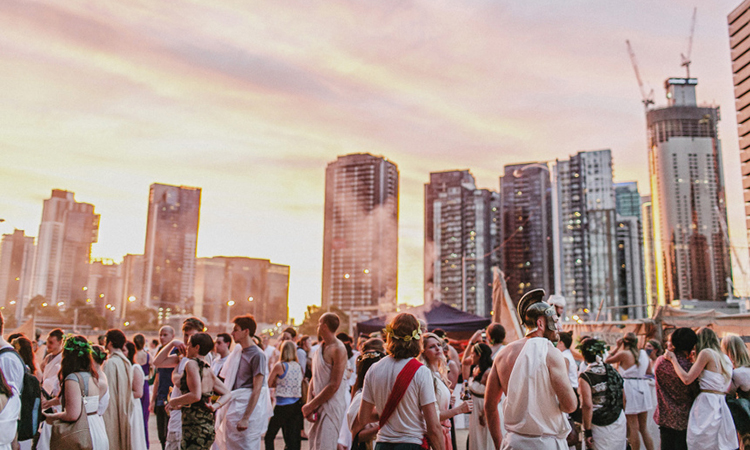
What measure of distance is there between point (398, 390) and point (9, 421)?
284 centimetres

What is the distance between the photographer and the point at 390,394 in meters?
3.50

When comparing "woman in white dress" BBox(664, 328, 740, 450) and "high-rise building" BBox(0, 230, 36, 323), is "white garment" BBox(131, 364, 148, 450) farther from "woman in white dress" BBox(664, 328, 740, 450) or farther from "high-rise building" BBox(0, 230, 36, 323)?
"high-rise building" BBox(0, 230, 36, 323)

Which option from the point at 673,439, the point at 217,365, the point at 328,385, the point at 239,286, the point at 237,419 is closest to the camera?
the point at 328,385

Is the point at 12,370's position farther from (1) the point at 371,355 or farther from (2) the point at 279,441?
(2) the point at 279,441

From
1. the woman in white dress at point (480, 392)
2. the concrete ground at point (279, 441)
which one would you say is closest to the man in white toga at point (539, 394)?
the woman in white dress at point (480, 392)

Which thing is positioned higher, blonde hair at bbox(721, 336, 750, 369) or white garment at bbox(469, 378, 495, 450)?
blonde hair at bbox(721, 336, 750, 369)

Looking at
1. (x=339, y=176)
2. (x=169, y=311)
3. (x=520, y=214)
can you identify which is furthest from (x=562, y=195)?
(x=169, y=311)

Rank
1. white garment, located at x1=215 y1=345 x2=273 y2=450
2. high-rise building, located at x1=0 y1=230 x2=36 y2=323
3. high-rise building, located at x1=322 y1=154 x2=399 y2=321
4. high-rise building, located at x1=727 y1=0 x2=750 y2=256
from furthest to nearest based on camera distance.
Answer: high-rise building, located at x1=322 y1=154 x2=399 y2=321
high-rise building, located at x1=0 y1=230 x2=36 y2=323
high-rise building, located at x1=727 y1=0 x2=750 y2=256
white garment, located at x1=215 y1=345 x2=273 y2=450

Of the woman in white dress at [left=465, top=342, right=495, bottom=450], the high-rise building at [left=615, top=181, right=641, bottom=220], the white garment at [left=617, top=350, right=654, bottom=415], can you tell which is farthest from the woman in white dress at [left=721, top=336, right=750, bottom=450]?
the high-rise building at [left=615, top=181, right=641, bottom=220]

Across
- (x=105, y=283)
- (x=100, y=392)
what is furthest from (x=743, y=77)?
(x=105, y=283)

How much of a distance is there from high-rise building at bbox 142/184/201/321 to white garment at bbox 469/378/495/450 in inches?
5155

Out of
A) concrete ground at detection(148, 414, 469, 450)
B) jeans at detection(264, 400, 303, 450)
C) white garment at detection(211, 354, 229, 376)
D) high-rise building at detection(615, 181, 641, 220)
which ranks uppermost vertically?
high-rise building at detection(615, 181, 641, 220)

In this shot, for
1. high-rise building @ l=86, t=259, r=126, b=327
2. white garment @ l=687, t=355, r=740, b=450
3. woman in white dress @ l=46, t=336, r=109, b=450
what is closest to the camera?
woman in white dress @ l=46, t=336, r=109, b=450

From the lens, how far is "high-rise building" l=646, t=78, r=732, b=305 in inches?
6545
